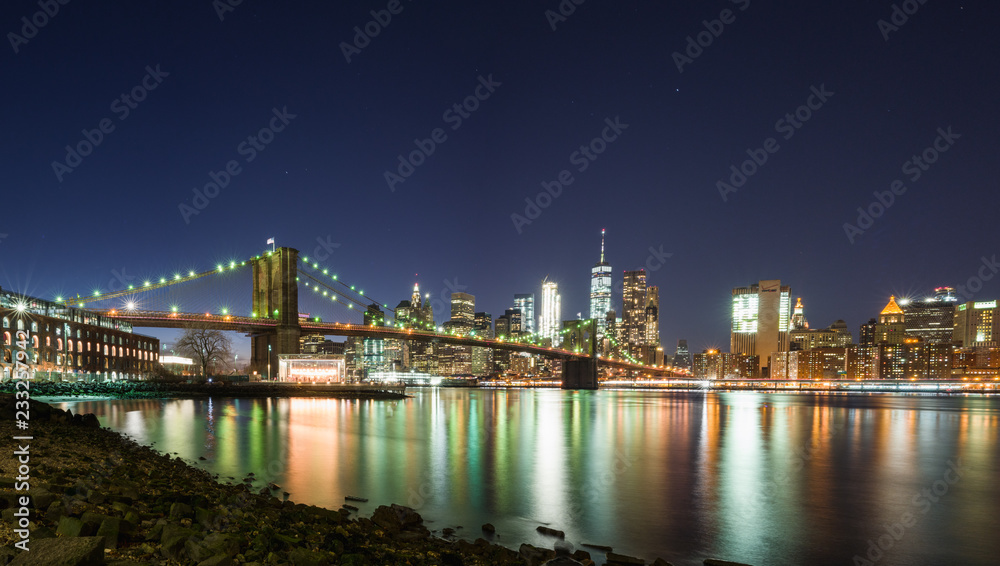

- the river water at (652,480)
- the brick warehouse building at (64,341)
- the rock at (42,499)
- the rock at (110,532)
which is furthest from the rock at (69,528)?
the brick warehouse building at (64,341)

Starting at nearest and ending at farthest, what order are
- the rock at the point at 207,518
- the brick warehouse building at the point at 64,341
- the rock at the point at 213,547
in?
the rock at the point at 213,547
the rock at the point at 207,518
the brick warehouse building at the point at 64,341

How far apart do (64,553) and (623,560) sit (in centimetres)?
822

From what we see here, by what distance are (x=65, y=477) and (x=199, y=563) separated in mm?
5541

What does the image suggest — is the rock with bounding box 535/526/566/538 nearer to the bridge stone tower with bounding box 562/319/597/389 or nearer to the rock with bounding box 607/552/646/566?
the rock with bounding box 607/552/646/566

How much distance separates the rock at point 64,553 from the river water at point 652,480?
778cm

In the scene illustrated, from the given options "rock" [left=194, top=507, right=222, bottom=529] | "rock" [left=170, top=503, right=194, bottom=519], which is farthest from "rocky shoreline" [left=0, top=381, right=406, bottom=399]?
"rock" [left=194, top=507, right=222, bottom=529]

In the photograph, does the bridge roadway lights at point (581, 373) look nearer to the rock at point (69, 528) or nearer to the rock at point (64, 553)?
the rock at point (69, 528)

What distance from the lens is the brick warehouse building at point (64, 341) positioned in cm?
5775

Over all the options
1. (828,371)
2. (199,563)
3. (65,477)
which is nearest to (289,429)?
(65,477)

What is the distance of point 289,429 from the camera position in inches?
1160

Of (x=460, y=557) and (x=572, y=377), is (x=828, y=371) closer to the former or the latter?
(x=572, y=377)

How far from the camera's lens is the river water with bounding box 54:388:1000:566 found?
11.9 metres

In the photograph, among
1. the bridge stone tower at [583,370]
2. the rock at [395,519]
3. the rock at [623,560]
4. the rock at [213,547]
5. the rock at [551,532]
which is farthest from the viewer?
the bridge stone tower at [583,370]

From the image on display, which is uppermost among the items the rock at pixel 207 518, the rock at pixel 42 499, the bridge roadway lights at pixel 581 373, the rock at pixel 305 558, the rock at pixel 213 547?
the rock at pixel 42 499
